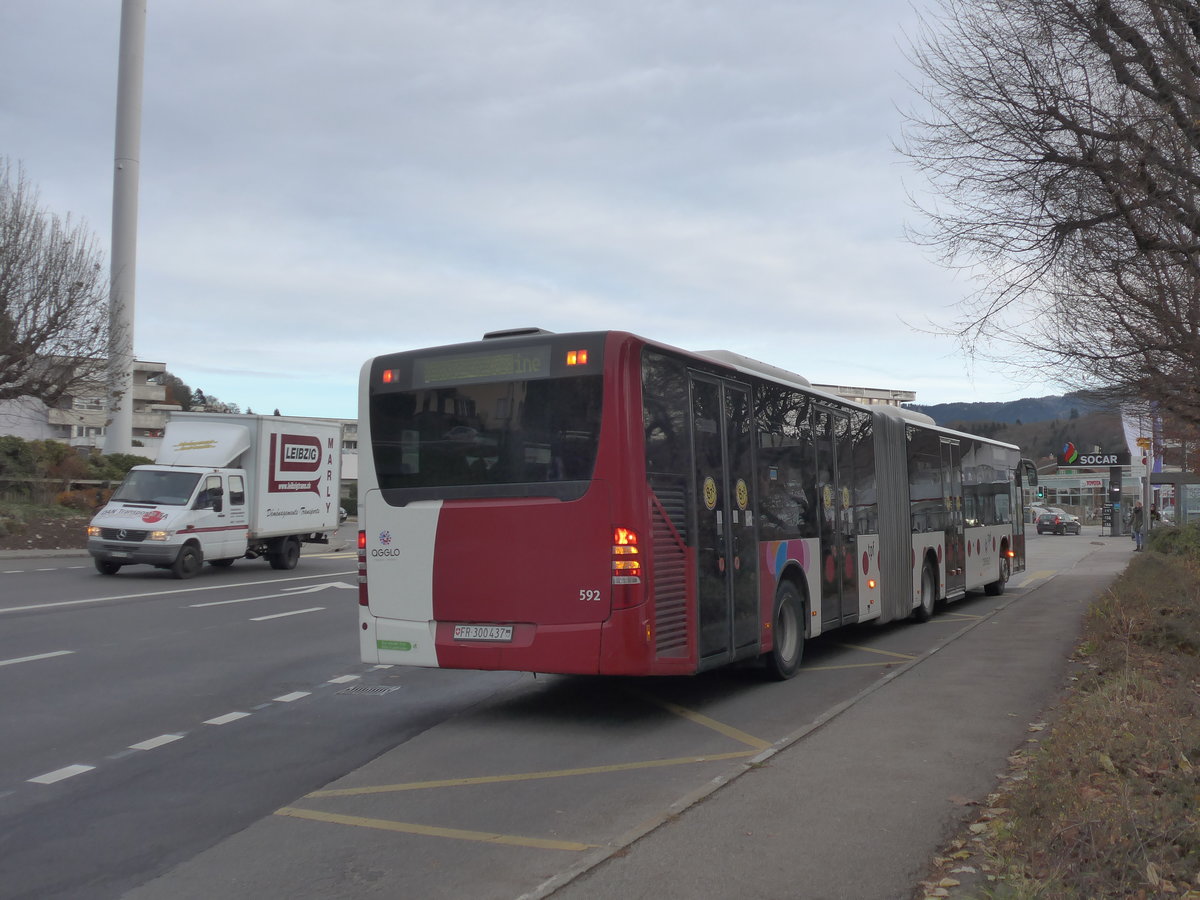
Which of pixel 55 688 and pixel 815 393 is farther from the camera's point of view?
pixel 815 393

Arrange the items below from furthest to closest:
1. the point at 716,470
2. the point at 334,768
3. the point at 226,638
A: 1. the point at 226,638
2. the point at 716,470
3. the point at 334,768

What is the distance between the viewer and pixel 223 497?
74.6ft

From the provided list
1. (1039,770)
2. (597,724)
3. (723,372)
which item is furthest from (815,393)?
(1039,770)

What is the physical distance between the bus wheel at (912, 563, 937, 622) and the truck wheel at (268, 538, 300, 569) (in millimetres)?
14801

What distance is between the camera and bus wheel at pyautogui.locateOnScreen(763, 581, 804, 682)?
34.5ft

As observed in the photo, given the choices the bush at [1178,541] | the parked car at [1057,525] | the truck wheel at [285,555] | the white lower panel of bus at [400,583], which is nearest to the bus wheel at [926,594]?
the bush at [1178,541]

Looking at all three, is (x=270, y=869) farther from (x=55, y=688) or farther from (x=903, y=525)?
(x=903, y=525)

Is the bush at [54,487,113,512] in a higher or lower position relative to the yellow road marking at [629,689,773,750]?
higher

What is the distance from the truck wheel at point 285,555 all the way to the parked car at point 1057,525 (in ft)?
183

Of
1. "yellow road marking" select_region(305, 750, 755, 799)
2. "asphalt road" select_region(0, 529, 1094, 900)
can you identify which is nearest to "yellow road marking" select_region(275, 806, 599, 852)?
"asphalt road" select_region(0, 529, 1094, 900)

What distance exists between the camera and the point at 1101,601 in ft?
46.1

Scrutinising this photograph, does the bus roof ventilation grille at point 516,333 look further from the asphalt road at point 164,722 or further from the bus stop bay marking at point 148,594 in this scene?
the bus stop bay marking at point 148,594

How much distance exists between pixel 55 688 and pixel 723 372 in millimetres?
6511

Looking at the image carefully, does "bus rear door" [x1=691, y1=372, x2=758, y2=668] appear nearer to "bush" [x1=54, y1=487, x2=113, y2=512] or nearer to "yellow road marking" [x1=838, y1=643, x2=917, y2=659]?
"yellow road marking" [x1=838, y1=643, x2=917, y2=659]
